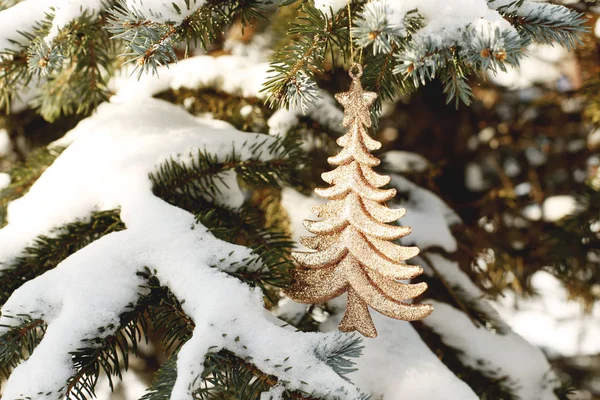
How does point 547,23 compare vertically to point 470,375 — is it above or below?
above

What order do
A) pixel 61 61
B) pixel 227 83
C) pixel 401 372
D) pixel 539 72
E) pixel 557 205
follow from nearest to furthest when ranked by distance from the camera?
1. pixel 61 61
2. pixel 401 372
3. pixel 227 83
4. pixel 557 205
5. pixel 539 72

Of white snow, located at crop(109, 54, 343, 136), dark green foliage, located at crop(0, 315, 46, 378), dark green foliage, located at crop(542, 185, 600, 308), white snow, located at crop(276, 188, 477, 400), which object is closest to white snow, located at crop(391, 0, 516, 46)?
white snow, located at crop(109, 54, 343, 136)

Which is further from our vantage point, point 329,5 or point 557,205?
point 557,205

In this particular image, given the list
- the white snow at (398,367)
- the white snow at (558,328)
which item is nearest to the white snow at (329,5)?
the white snow at (398,367)

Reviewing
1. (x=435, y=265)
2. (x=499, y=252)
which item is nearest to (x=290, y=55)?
(x=435, y=265)

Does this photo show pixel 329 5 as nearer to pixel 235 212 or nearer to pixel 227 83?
pixel 235 212

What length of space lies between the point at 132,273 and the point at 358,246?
41 cm

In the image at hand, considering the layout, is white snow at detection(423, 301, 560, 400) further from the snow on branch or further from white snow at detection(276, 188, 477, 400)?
white snow at detection(276, 188, 477, 400)

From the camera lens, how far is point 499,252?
5.54 ft

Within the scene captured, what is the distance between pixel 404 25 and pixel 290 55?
0.86 feet

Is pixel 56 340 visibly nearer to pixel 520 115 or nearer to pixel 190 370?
pixel 190 370

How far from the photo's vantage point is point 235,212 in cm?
119

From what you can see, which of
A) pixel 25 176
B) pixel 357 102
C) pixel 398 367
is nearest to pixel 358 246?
pixel 357 102

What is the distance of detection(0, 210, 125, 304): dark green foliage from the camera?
101 centimetres
